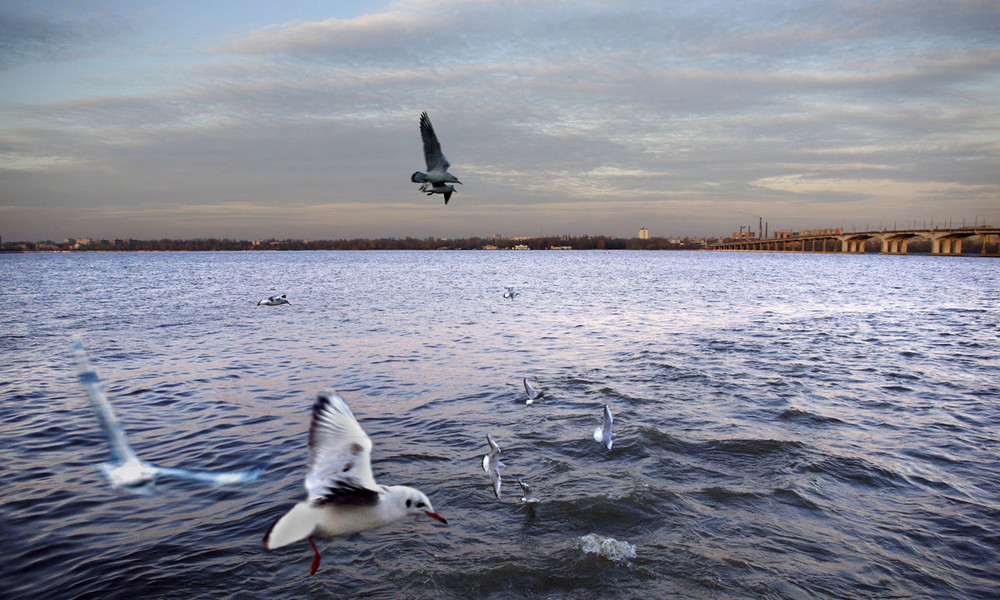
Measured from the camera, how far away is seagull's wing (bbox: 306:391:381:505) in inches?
176

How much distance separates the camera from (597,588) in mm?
5711

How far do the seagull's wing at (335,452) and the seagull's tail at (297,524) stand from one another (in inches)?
4.8

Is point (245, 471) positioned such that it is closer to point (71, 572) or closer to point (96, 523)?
point (96, 523)

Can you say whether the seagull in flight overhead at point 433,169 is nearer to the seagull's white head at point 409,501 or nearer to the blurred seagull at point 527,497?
the blurred seagull at point 527,497

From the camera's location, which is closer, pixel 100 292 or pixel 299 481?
pixel 299 481

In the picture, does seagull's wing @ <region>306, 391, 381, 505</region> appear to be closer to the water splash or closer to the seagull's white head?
the seagull's white head

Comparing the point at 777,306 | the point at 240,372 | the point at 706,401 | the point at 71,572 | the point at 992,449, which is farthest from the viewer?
the point at 777,306

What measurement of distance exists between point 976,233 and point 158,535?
540 ft

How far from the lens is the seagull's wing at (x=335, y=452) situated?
14.7 ft

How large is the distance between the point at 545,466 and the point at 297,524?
4787mm

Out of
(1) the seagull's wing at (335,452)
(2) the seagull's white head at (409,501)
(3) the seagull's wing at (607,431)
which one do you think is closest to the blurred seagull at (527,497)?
(3) the seagull's wing at (607,431)

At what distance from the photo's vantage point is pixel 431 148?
8.94m

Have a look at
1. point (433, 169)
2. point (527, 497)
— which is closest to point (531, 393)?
point (527, 497)

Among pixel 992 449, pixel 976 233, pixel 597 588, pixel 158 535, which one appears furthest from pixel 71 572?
pixel 976 233
